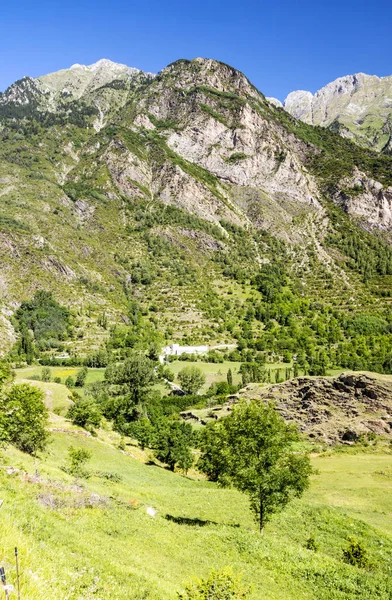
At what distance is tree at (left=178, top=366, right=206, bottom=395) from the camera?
4579 inches

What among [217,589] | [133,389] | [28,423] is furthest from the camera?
[133,389]

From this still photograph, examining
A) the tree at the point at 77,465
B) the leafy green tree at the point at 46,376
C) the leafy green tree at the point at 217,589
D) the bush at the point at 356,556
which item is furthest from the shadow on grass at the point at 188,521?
the leafy green tree at the point at 46,376

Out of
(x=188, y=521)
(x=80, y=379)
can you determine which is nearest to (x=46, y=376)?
(x=80, y=379)

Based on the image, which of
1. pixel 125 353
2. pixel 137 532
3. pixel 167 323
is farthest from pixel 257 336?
pixel 137 532

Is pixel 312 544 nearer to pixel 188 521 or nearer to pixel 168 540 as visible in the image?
pixel 188 521

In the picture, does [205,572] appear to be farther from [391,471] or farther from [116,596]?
[391,471]

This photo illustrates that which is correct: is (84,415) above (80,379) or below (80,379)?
above

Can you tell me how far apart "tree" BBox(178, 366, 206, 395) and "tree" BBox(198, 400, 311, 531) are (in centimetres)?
9160

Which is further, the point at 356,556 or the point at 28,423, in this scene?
the point at 28,423

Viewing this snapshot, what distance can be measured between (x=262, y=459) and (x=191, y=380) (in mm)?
95298

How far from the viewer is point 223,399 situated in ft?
322

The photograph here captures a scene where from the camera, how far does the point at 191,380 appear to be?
4643 inches

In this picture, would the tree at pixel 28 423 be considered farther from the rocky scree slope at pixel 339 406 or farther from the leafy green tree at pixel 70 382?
the leafy green tree at pixel 70 382

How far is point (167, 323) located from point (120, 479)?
153254 mm
